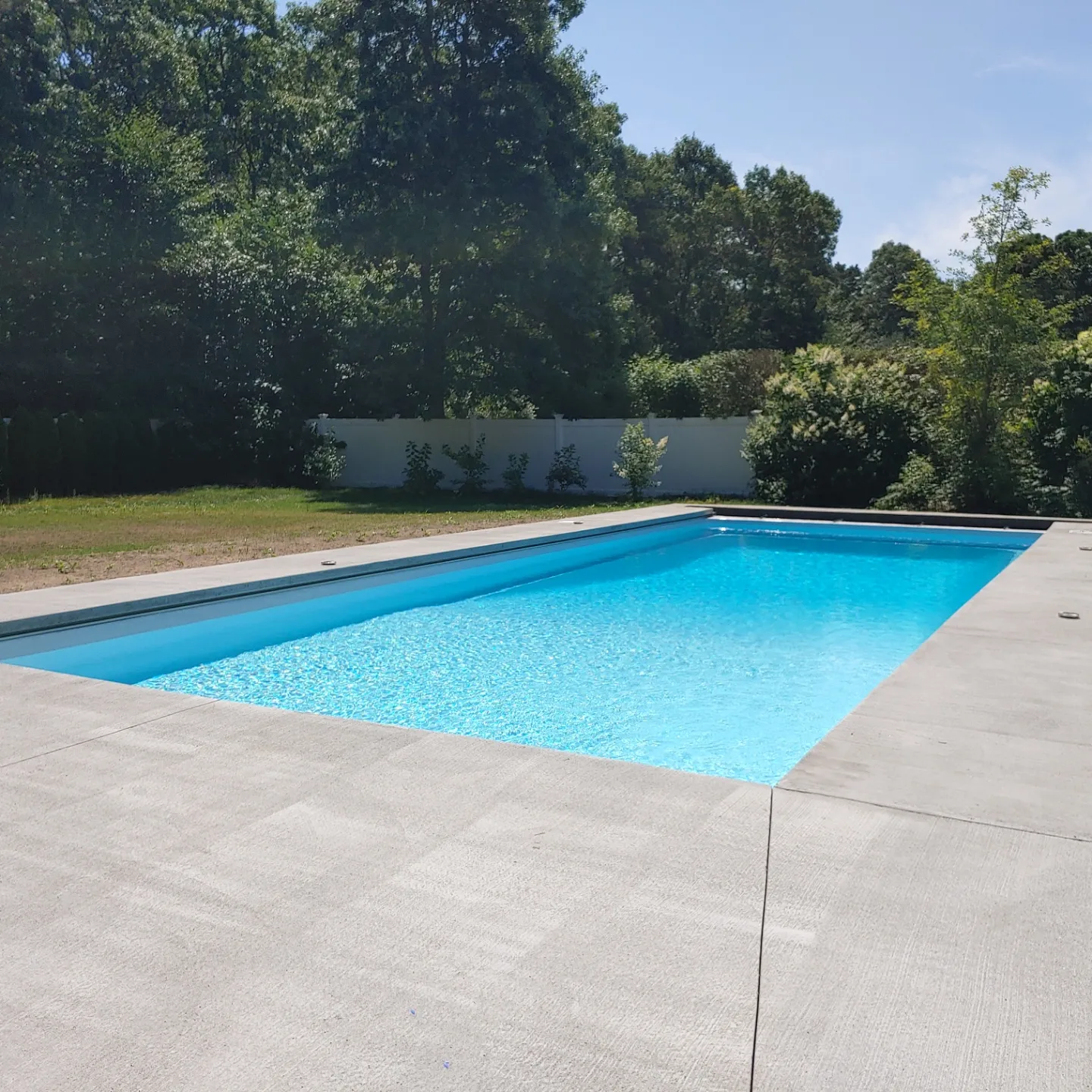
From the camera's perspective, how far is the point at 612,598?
9.81m

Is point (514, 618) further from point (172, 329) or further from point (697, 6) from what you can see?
point (172, 329)

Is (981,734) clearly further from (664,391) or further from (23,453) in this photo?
(23,453)

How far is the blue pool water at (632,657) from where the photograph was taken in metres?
5.65

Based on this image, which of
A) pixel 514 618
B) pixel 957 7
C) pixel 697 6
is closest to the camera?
pixel 514 618

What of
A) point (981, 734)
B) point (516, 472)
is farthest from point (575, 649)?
point (516, 472)

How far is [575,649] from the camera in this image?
24.9 ft

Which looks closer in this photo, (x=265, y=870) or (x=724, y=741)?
(x=265, y=870)

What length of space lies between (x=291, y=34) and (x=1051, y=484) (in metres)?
27.7

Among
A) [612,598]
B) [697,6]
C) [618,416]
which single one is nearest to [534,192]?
[618,416]

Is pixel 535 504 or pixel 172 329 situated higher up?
pixel 172 329

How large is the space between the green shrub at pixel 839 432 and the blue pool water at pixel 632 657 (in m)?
4.33

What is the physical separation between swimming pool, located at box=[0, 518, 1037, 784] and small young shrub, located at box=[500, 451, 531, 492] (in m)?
7.91

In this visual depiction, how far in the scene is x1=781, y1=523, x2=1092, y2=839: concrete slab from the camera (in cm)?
343

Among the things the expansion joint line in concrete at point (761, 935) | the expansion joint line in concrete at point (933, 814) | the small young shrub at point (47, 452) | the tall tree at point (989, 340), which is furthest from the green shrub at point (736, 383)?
the expansion joint line in concrete at point (761, 935)
